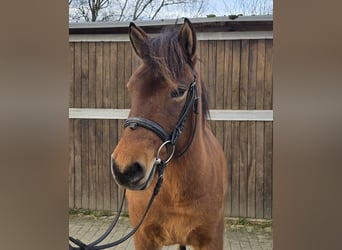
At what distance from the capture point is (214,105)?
4.08 ft

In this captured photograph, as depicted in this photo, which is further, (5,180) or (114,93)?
(114,93)

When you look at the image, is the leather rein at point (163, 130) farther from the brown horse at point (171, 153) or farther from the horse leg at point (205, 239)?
the horse leg at point (205, 239)

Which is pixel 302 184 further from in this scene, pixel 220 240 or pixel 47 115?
pixel 220 240

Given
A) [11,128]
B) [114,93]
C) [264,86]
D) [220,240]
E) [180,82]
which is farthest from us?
[114,93]

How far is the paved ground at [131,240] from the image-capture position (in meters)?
1.00

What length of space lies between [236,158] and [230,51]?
420 mm

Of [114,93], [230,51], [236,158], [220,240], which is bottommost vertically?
[220,240]

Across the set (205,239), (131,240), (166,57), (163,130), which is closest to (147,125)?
(163,130)

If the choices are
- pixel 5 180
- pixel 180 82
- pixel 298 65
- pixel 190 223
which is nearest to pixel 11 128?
pixel 5 180

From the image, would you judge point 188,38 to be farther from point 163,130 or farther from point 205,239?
point 205,239

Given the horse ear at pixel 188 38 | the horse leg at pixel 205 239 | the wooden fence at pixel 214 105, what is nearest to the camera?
the horse ear at pixel 188 38

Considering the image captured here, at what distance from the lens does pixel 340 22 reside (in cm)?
22

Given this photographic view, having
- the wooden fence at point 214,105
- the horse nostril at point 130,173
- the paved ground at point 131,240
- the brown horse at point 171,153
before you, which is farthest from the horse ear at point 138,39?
the paved ground at point 131,240

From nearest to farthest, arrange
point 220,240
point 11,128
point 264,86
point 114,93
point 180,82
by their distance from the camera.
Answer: point 11,128 < point 180,82 < point 220,240 < point 264,86 < point 114,93
